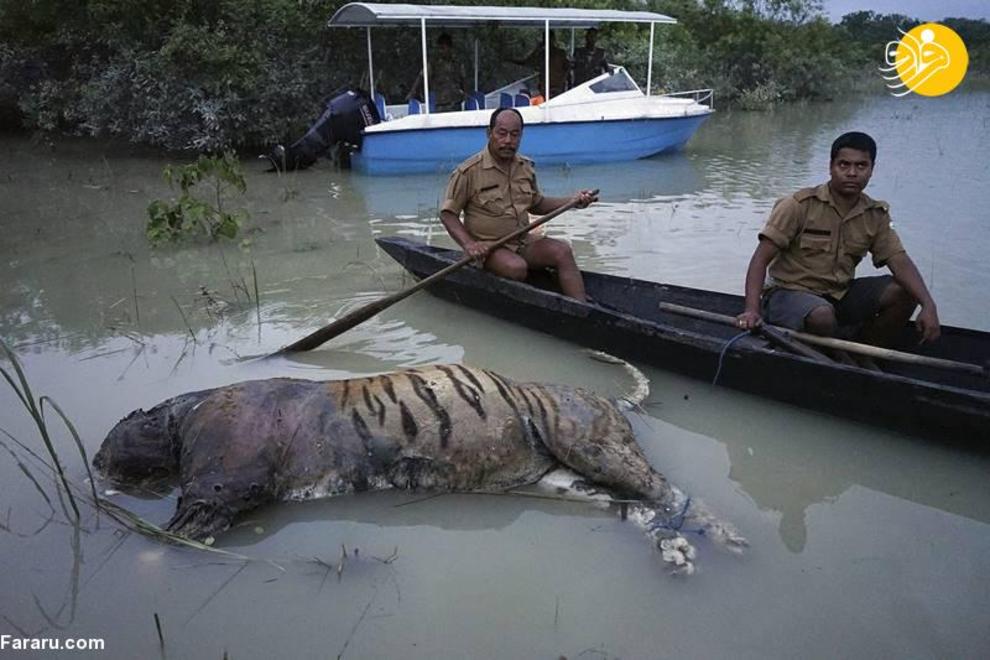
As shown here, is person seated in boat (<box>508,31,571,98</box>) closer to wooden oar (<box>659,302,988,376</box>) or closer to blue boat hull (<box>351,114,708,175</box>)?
blue boat hull (<box>351,114,708,175</box>)

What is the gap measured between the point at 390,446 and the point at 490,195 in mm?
2811

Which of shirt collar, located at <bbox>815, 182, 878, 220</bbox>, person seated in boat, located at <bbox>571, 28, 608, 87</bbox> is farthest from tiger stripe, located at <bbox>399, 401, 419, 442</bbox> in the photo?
person seated in boat, located at <bbox>571, 28, 608, 87</bbox>

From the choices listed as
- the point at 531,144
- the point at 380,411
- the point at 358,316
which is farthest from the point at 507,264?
the point at 531,144

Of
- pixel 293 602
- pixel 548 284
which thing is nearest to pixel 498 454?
pixel 293 602

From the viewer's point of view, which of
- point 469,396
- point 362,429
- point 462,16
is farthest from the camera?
point 462,16

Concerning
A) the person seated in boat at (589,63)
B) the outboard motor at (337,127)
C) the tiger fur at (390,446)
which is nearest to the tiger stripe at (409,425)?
the tiger fur at (390,446)

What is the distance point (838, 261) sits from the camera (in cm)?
445

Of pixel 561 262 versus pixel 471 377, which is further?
pixel 561 262

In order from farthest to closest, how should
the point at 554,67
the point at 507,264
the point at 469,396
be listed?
the point at 554,67 < the point at 507,264 < the point at 469,396

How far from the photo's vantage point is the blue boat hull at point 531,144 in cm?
1125

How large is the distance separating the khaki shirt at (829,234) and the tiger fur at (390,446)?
183 cm

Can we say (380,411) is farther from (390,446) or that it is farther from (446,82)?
(446,82)

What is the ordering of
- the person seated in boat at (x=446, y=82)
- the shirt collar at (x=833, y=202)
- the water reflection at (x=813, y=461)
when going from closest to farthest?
1. the water reflection at (x=813, y=461)
2. the shirt collar at (x=833, y=202)
3. the person seated in boat at (x=446, y=82)

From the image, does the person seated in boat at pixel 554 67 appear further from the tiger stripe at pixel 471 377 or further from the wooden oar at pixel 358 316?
the tiger stripe at pixel 471 377
